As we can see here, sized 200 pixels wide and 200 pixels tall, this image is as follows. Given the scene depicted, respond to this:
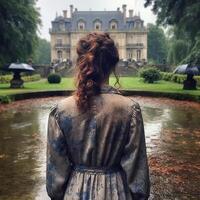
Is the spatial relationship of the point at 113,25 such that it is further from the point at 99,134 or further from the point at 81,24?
the point at 99,134

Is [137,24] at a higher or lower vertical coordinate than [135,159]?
higher

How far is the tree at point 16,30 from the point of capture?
86.6 ft

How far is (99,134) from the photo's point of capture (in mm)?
2705

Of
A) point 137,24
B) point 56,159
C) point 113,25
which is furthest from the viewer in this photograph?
point 137,24

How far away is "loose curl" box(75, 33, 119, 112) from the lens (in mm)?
2676

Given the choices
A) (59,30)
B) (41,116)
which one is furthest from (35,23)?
(59,30)

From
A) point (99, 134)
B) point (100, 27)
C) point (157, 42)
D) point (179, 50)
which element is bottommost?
point (99, 134)

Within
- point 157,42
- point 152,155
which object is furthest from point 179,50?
point 157,42

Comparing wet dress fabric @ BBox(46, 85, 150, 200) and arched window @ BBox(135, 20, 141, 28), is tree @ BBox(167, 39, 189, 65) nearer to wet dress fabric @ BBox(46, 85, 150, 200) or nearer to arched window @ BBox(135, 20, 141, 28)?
arched window @ BBox(135, 20, 141, 28)

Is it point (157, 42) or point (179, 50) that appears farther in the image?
point (157, 42)

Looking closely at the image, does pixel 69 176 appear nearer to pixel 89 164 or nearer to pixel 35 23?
pixel 89 164

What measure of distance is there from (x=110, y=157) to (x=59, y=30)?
80.7 metres

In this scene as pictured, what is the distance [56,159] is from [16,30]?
25537 mm

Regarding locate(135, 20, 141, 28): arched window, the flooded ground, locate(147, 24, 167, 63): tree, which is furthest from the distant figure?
locate(147, 24, 167, 63): tree
